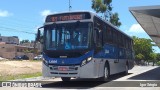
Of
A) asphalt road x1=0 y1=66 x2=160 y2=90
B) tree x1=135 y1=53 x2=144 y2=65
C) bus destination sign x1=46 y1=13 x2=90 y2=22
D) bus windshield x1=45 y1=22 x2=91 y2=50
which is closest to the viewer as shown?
bus windshield x1=45 y1=22 x2=91 y2=50

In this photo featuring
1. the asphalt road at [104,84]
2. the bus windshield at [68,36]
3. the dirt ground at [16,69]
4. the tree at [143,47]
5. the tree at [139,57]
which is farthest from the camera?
the tree at [143,47]

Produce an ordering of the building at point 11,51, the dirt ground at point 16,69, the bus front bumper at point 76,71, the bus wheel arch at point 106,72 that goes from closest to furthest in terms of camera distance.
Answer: the bus front bumper at point 76,71 < the bus wheel arch at point 106,72 < the dirt ground at point 16,69 < the building at point 11,51

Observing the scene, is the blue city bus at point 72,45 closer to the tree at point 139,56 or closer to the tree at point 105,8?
the tree at point 105,8

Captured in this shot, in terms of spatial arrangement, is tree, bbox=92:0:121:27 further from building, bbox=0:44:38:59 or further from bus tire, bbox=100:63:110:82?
building, bbox=0:44:38:59

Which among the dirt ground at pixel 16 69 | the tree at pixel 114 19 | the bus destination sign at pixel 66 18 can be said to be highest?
the tree at pixel 114 19

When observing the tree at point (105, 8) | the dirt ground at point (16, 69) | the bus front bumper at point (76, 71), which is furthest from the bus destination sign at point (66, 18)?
the tree at point (105, 8)

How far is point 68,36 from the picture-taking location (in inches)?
645

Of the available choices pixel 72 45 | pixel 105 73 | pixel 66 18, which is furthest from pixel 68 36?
pixel 105 73

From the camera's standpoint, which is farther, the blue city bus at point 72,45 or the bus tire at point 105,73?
the bus tire at point 105,73

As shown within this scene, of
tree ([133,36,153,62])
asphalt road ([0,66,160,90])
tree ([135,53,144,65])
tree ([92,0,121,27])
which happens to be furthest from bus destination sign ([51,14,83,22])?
tree ([133,36,153,62])

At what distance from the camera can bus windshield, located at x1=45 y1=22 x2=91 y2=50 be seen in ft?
53.1

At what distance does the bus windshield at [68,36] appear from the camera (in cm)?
1617

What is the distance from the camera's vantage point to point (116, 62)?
2230 centimetres

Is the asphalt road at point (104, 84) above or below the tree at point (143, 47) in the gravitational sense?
below
